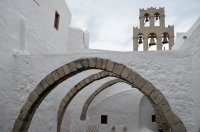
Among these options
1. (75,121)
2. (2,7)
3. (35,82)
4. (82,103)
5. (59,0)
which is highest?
(59,0)

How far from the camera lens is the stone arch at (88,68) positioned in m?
4.29

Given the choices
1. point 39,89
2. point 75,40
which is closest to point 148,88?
point 39,89

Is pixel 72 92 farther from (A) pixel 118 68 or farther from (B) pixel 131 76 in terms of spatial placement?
(B) pixel 131 76

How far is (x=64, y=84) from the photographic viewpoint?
6.97 metres

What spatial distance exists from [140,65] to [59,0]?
18.4ft

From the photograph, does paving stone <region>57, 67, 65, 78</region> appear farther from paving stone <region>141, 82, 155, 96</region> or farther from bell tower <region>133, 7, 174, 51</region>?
bell tower <region>133, 7, 174, 51</region>

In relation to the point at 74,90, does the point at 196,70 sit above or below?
above

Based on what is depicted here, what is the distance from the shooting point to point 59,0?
29.0 ft

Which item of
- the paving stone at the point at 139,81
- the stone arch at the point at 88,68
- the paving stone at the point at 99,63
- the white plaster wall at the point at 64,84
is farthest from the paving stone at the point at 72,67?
the paving stone at the point at 139,81

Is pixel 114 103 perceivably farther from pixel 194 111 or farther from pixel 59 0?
pixel 194 111

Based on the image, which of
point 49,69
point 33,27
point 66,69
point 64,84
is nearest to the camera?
point 66,69

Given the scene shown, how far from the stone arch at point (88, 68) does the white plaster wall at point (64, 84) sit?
0.12 m

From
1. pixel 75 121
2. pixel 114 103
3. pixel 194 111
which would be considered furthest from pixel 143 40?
pixel 194 111

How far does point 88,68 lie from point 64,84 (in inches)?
86.9
